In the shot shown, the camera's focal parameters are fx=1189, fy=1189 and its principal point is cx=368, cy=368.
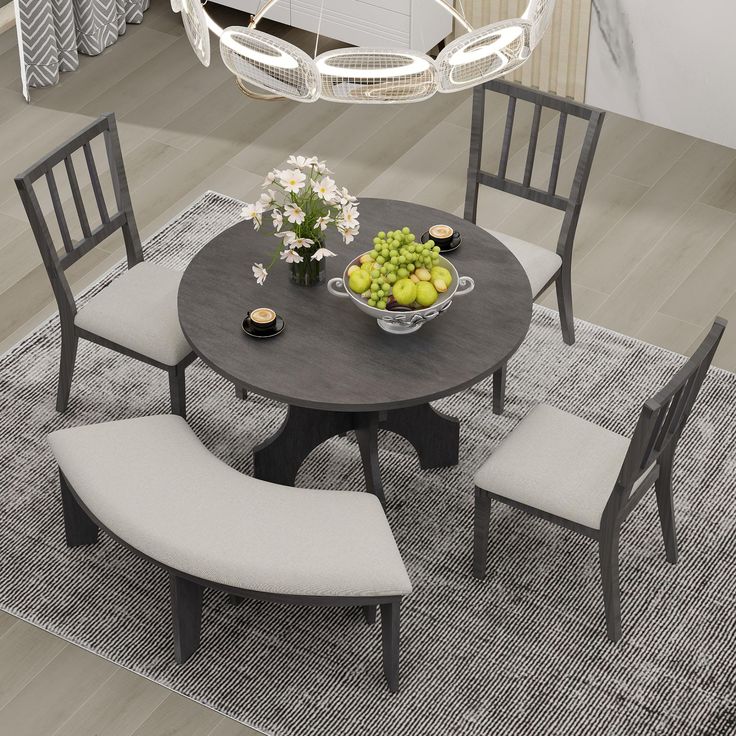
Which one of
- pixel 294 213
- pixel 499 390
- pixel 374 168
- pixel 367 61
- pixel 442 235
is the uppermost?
pixel 367 61

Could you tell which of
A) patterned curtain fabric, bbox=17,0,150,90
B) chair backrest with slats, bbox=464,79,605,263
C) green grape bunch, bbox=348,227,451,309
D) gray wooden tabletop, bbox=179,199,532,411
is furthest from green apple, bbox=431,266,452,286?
patterned curtain fabric, bbox=17,0,150,90

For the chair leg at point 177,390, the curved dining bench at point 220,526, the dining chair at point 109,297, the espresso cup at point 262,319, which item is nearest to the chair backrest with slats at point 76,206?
the dining chair at point 109,297

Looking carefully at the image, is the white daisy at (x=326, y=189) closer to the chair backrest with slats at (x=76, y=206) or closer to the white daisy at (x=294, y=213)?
the white daisy at (x=294, y=213)

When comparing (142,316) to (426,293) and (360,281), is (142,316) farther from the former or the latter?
(426,293)

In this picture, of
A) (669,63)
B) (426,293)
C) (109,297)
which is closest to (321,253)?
(426,293)

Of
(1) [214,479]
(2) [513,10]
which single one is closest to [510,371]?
(1) [214,479]

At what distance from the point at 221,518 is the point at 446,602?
690 millimetres

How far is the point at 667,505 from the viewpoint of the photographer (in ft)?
10.3

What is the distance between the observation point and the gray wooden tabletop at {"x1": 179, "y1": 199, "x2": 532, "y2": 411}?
9.59ft

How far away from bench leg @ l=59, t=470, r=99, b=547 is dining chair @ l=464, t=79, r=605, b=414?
4.11 ft

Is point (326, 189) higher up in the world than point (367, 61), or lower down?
lower down

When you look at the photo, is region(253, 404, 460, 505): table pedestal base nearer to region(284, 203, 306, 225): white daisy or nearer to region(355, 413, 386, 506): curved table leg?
region(355, 413, 386, 506): curved table leg

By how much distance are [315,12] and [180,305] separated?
8.29 ft

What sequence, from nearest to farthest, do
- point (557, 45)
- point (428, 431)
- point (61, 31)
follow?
point (428, 431), point (557, 45), point (61, 31)
